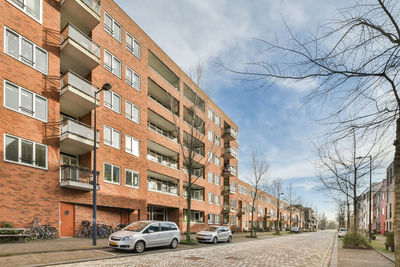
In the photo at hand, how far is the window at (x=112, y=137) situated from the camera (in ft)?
70.8

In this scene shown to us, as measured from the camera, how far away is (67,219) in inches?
711

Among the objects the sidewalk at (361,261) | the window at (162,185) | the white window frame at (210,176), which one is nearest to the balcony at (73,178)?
the window at (162,185)

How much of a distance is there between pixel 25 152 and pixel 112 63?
34.2ft

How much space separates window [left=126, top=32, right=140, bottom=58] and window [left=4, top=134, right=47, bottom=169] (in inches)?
503

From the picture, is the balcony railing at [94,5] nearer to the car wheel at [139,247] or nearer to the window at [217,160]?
the car wheel at [139,247]

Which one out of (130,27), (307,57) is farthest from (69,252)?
(130,27)

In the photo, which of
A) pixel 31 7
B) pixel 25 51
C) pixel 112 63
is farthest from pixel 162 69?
pixel 25 51

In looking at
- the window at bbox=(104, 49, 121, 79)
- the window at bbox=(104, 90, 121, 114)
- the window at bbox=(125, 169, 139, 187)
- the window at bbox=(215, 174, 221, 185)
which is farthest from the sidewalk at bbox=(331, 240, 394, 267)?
the window at bbox=(215, 174, 221, 185)

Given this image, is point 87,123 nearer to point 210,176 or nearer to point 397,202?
point 397,202

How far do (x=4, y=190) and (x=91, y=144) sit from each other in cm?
576

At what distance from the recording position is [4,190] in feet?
46.5

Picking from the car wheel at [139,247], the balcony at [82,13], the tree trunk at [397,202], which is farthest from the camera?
the balcony at [82,13]

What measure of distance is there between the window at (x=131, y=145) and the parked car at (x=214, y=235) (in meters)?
8.67

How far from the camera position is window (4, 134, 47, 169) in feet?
48.3
